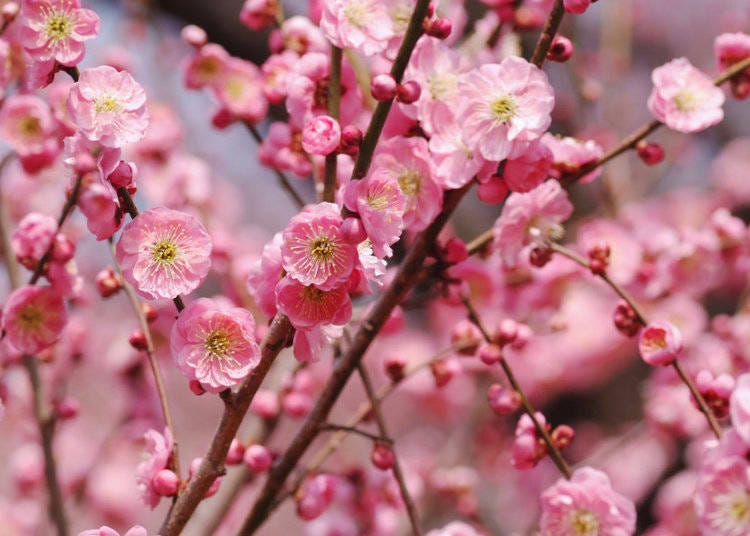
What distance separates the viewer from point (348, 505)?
1522 millimetres

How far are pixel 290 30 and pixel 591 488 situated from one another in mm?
698

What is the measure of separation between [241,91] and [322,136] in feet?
1.37

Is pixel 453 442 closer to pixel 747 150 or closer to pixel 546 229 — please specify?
pixel 546 229

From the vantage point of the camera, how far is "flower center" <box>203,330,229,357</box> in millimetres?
815

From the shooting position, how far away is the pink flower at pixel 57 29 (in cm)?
82

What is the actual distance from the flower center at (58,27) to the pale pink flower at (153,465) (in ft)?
1.33

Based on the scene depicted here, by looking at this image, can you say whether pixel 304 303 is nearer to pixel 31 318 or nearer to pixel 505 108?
pixel 505 108

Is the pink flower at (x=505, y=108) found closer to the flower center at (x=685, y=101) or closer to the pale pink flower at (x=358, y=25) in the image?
the pale pink flower at (x=358, y=25)

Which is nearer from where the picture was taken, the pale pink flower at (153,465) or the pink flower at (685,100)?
the pale pink flower at (153,465)

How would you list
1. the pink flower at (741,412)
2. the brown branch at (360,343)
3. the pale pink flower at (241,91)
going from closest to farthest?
the pink flower at (741,412)
the brown branch at (360,343)
the pale pink flower at (241,91)

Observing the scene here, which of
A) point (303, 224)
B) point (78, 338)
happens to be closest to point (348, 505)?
point (78, 338)

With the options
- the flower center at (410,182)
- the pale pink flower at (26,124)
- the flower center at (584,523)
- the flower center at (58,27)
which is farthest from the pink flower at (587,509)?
the pale pink flower at (26,124)

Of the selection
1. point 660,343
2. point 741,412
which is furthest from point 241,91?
point 741,412

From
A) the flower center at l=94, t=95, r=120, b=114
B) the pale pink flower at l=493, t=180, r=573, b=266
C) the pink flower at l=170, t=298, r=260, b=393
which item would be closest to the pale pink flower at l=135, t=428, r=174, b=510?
the pink flower at l=170, t=298, r=260, b=393
